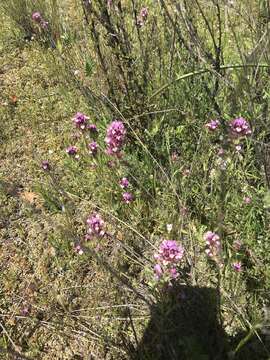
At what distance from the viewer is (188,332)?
6.66 feet

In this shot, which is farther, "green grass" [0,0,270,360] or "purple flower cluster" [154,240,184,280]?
"green grass" [0,0,270,360]

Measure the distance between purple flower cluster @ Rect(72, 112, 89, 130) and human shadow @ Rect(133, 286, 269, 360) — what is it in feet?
3.47

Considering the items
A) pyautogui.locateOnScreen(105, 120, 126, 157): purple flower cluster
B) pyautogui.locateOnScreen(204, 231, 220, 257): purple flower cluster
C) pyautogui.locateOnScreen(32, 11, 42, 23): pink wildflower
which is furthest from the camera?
pyautogui.locateOnScreen(32, 11, 42, 23): pink wildflower

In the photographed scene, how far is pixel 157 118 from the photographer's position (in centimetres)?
289

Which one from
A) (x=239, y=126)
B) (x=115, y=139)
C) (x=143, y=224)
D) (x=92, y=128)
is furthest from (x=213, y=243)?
(x=92, y=128)

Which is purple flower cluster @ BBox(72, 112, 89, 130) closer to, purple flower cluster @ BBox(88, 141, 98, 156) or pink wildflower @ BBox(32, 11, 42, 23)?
purple flower cluster @ BBox(88, 141, 98, 156)

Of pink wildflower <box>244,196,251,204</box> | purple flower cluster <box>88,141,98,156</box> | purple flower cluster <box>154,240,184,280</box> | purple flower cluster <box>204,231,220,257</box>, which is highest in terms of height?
purple flower cluster <box>88,141,98,156</box>

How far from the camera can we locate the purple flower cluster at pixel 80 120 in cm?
236

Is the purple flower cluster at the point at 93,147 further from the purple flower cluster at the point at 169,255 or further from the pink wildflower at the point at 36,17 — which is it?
the pink wildflower at the point at 36,17

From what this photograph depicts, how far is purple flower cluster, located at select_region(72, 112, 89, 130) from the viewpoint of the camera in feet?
7.73

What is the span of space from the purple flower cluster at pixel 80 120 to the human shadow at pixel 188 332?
41.7 inches

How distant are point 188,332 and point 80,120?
4.27ft

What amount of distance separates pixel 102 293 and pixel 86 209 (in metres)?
0.67

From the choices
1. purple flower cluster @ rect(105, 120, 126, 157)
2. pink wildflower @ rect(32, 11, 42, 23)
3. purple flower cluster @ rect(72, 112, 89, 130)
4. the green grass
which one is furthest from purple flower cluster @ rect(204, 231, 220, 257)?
pink wildflower @ rect(32, 11, 42, 23)
